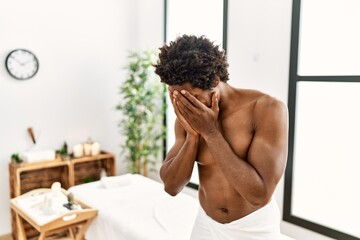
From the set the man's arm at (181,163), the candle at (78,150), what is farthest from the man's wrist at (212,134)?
the candle at (78,150)

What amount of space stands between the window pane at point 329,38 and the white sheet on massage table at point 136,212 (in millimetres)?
1342

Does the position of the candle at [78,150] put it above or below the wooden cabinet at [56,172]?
above

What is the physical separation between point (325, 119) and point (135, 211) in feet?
4.93

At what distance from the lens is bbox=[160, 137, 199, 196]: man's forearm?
132cm

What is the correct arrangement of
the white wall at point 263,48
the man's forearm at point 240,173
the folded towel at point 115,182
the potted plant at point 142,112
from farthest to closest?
the potted plant at point 142,112 → the folded towel at point 115,182 → the white wall at point 263,48 → the man's forearm at point 240,173

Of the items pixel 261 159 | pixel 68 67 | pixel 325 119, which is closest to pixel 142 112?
pixel 68 67

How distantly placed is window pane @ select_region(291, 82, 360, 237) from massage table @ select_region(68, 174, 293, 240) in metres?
0.47

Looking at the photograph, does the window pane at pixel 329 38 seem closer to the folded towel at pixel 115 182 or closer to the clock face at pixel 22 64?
the folded towel at pixel 115 182

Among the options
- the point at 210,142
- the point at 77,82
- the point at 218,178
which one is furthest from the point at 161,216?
the point at 77,82

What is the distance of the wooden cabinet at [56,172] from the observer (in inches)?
120

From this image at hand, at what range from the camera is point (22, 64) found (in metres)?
3.17

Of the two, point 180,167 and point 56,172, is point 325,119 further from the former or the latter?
point 56,172

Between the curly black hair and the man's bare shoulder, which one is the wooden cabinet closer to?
the curly black hair

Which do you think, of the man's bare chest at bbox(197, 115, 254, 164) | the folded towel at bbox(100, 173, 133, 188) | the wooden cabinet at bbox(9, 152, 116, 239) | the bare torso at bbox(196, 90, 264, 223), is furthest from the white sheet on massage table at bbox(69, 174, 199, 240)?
the man's bare chest at bbox(197, 115, 254, 164)
